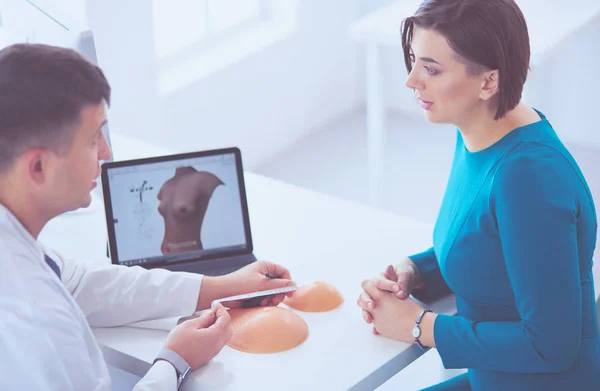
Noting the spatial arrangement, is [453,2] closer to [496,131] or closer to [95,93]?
[496,131]

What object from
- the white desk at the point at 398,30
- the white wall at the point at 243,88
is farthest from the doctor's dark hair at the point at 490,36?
the white wall at the point at 243,88

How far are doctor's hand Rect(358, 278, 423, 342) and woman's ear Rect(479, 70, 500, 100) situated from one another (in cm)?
39

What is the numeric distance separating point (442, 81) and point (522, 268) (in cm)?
35

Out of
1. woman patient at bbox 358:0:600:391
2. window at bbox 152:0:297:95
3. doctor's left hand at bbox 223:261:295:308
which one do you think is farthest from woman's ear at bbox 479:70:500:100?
window at bbox 152:0:297:95

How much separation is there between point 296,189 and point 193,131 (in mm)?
1728

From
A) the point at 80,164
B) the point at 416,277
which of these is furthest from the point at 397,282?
the point at 80,164

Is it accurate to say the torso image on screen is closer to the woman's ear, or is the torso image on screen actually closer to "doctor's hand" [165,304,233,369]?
"doctor's hand" [165,304,233,369]

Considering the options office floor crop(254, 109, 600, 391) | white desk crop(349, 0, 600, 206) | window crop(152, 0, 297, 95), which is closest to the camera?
white desk crop(349, 0, 600, 206)

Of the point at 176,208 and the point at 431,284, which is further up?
the point at 176,208

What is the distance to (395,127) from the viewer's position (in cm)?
461

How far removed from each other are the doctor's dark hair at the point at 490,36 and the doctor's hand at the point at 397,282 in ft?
1.17

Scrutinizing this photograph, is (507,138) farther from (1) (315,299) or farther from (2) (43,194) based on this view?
(2) (43,194)

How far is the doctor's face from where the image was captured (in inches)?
47.6

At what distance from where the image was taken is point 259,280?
164 cm
